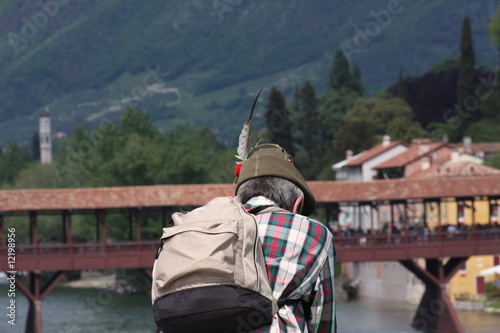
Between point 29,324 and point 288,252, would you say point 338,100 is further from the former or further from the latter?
point 288,252

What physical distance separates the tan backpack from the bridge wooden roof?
2796 cm

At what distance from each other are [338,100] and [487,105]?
66.5 ft

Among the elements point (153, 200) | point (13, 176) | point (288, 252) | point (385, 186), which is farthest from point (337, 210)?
point (13, 176)

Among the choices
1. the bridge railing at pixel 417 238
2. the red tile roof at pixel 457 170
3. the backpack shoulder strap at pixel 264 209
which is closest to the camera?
the backpack shoulder strap at pixel 264 209

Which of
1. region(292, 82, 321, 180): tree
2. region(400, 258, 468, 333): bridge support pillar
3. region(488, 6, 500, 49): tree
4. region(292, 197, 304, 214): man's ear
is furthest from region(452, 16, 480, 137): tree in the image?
region(292, 197, 304, 214): man's ear

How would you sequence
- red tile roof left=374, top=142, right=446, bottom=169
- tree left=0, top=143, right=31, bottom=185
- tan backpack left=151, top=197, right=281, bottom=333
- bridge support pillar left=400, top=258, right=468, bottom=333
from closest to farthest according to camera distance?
tan backpack left=151, top=197, right=281, bottom=333, bridge support pillar left=400, top=258, right=468, bottom=333, red tile roof left=374, top=142, right=446, bottom=169, tree left=0, top=143, right=31, bottom=185

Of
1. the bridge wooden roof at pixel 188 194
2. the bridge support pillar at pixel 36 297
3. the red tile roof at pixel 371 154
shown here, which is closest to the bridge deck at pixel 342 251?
the bridge support pillar at pixel 36 297

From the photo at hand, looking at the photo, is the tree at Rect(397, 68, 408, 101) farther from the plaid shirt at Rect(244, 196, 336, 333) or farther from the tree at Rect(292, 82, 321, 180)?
the plaid shirt at Rect(244, 196, 336, 333)

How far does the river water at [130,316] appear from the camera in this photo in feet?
112

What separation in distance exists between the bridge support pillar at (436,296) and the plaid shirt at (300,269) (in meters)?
28.7

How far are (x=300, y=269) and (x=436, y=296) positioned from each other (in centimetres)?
2990

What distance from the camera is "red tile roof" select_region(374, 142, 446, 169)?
177ft

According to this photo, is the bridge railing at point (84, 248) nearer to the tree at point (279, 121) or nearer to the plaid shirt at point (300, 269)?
the plaid shirt at point (300, 269)

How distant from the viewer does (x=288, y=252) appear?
10.3 feet
